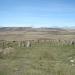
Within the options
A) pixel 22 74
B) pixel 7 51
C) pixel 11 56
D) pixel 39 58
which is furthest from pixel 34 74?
pixel 7 51

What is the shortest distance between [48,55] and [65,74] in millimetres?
10746

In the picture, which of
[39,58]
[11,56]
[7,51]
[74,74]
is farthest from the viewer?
[7,51]

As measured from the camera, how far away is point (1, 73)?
10352 mm

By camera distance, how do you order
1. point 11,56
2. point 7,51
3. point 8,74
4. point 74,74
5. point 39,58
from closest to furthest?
point 8,74
point 74,74
point 39,58
point 11,56
point 7,51

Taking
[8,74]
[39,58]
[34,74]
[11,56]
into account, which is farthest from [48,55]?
[8,74]

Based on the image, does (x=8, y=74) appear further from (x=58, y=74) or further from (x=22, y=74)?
(x=58, y=74)

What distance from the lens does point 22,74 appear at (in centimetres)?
1080

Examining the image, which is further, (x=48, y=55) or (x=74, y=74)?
(x=48, y=55)

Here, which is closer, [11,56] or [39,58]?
[39,58]

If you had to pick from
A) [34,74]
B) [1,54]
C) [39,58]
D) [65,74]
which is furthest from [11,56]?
[65,74]

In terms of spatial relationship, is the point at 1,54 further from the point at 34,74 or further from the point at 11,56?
the point at 34,74

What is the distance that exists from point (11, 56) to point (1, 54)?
1295mm

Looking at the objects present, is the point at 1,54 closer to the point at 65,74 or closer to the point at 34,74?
the point at 34,74

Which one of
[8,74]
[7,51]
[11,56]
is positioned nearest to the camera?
[8,74]
